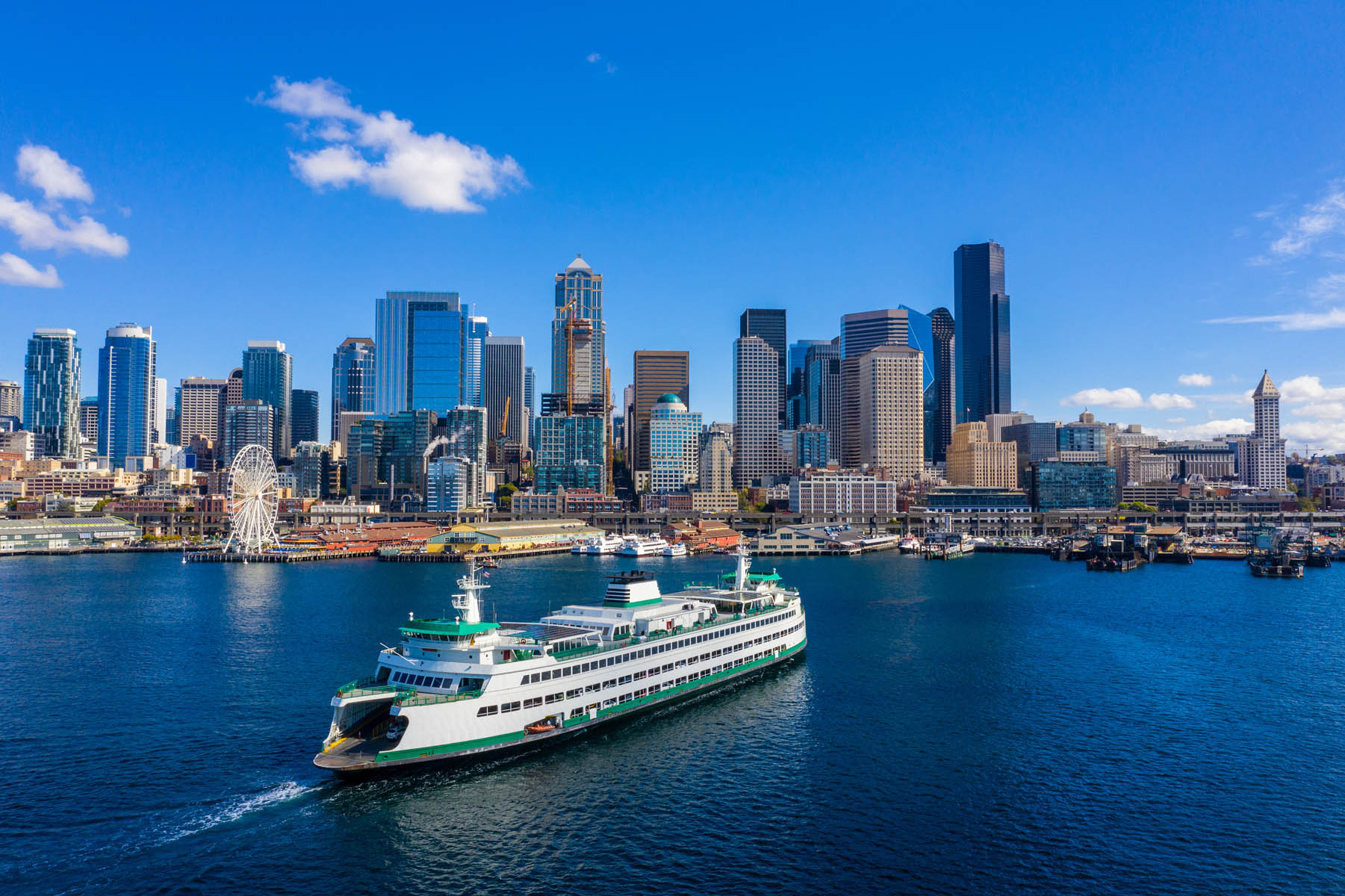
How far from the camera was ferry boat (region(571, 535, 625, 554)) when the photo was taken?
149250 mm

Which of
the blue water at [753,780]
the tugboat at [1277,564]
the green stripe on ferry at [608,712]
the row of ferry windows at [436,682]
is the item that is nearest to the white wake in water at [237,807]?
the blue water at [753,780]

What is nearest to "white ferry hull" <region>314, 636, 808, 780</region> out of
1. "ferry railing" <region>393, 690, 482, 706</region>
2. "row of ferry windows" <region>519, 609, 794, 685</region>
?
"ferry railing" <region>393, 690, 482, 706</region>

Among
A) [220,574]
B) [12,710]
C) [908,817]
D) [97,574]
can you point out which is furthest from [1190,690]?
[97,574]

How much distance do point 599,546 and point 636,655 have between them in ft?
353

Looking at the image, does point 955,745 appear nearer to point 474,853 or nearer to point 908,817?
point 908,817

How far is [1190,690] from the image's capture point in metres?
48.7

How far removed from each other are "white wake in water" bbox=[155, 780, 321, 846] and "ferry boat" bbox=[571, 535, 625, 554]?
11579cm

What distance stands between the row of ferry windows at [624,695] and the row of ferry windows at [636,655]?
2.69 feet

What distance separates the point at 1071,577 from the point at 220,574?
11102 cm

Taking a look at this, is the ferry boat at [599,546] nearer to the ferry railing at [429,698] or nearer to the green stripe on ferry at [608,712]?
the green stripe on ferry at [608,712]

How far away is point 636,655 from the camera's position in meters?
43.7

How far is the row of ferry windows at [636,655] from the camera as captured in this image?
38.3m

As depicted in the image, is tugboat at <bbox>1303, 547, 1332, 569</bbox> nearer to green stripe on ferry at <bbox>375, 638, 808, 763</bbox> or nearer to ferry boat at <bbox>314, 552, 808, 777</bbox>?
green stripe on ferry at <bbox>375, 638, 808, 763</bbox>

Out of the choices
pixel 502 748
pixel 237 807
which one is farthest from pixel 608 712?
pixel 237 807
